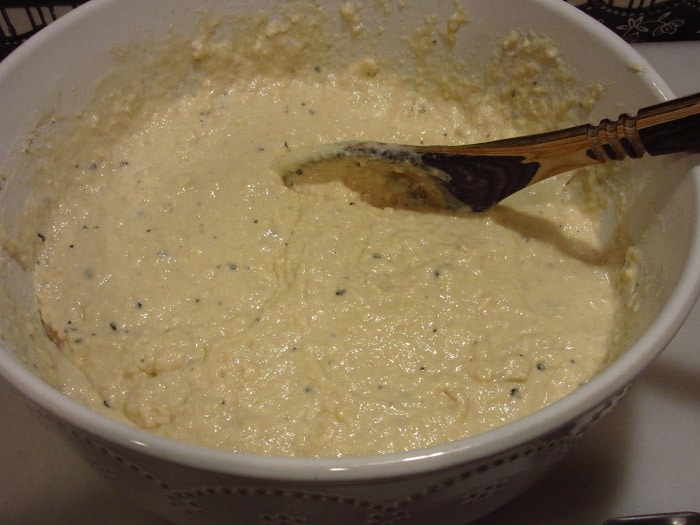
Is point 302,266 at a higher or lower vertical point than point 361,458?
lower

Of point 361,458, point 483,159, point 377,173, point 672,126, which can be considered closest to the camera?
point 361,458

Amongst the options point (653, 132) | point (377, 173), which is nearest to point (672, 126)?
point (653, 132)

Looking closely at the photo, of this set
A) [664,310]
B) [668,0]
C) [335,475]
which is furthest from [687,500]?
[668,0]

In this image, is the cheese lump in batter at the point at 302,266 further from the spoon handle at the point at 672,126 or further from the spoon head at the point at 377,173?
the spoon handle at the point at 672,126

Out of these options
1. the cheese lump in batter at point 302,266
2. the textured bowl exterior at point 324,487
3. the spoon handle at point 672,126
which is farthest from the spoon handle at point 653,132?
the textured bowl exterior at point 324,487

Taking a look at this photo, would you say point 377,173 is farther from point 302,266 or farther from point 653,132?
point 653,132

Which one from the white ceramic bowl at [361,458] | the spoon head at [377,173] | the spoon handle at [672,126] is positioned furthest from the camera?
the spoon head at [377,173]

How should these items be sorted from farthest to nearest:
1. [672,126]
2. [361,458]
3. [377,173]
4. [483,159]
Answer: [377,173] → [483,159] → [672,126] → [361,458]
